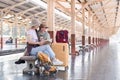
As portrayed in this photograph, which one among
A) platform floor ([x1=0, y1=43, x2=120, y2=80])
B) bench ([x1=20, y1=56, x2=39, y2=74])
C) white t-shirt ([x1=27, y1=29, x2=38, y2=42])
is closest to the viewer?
platform floor ([x1=0, y1=43, x2=120, y2=80])

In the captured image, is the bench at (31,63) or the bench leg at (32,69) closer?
the bench at (31,63)

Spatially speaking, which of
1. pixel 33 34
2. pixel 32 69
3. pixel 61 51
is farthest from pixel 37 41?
pixel 61 51

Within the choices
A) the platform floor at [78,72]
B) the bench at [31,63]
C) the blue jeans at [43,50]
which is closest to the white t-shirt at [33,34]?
the blue jeans at [43,50]

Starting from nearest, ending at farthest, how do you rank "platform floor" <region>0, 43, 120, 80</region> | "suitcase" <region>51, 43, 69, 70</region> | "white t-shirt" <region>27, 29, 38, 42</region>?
"platform floor" <region>0, 43, 120, 80</region>
"white t-shirt" <region>27, 29, 38, 42</region>
"suitcase" <region>51, 43, 69, 70</region>

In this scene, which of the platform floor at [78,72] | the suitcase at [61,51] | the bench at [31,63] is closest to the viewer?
the platform floor at [78,72]

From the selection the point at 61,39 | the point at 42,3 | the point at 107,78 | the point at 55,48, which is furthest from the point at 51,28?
the point at 42,3

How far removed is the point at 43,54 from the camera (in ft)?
22.4

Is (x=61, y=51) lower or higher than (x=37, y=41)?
lower

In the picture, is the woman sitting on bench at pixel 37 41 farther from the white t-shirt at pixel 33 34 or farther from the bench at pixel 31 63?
the bench at pixel 31 63

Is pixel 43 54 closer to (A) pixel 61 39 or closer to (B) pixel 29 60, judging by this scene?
(B) pixel 29 60

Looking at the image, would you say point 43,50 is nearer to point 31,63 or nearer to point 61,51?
point 31,63

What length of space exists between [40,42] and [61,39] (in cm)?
242

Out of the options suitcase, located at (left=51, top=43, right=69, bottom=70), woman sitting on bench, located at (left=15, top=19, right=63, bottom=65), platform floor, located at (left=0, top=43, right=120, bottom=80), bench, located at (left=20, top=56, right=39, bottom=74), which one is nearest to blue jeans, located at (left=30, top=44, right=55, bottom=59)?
woman sitting on bench, located at (left=15, top=19, right=63, bottom=65)

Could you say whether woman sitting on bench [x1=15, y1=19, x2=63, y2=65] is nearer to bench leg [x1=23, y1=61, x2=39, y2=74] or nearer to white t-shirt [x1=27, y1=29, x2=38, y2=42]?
white t-shirt [x1=27, y1=29, x2=38, y2=42]
